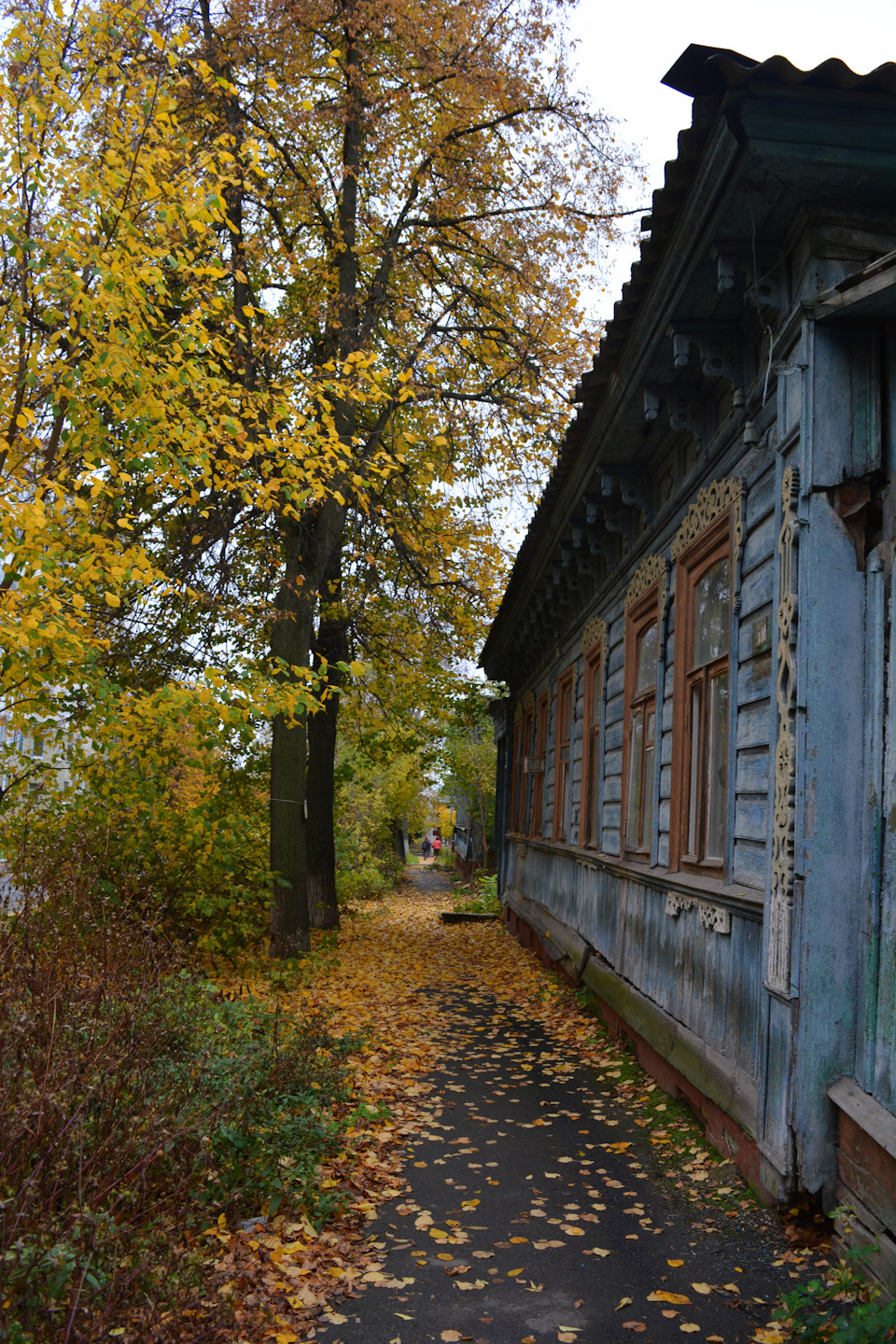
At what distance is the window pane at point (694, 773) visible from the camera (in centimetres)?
639

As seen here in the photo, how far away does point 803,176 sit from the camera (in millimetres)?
4414

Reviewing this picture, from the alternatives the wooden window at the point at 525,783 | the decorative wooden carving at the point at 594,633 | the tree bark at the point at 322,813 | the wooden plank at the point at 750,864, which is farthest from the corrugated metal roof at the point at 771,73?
the wooden window at the point at 525,783

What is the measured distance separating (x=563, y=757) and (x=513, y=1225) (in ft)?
28.3

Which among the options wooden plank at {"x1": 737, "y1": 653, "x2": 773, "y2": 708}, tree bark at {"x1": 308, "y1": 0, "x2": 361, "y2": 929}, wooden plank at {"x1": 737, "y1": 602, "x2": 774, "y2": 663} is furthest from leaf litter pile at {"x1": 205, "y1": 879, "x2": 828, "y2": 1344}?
tree bark at {"x1": 308, "y1": 0, "x2": 361, "y2": 929}

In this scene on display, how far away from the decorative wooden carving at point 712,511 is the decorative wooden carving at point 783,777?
38.6 inches

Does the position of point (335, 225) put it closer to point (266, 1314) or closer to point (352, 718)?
point (352, 718)

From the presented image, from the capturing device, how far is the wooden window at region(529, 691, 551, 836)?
1469cm

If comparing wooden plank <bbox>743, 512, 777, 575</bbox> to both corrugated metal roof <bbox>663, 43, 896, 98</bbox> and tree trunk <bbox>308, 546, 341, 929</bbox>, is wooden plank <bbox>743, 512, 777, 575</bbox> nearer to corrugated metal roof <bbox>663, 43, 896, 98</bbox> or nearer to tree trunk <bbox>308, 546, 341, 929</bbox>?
corrugated metal roof <bbox>663, 43, 896, 98</bbox>

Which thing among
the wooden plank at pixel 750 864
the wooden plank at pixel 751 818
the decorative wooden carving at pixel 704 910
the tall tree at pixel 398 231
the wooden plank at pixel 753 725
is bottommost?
the decorative wooden carving at pixel 704 910

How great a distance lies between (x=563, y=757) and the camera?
13008 millimetres

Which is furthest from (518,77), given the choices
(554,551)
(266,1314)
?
(266,1314)

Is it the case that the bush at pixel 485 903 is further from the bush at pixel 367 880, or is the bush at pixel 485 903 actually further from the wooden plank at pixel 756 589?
the wooden plank at pixel 756 589

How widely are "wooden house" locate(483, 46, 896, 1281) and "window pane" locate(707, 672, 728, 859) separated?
22mm

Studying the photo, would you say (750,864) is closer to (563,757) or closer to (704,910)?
(704,910)
